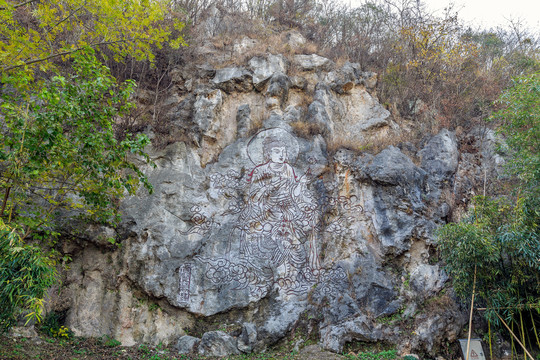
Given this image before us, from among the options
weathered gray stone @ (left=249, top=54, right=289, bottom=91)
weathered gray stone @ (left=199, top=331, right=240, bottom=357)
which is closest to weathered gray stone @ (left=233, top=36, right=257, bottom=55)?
weathered gray stone @ (left=249, top=54, right=289, bottom=91)

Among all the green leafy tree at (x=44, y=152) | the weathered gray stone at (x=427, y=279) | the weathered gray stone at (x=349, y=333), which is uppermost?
the green leafy tree at (x=44, y=152)

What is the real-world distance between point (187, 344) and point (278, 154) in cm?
502

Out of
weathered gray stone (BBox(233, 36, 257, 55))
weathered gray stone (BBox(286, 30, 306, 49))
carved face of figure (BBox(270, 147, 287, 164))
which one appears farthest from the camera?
weathered gray stone (BBox(286, 30, 306, 49))

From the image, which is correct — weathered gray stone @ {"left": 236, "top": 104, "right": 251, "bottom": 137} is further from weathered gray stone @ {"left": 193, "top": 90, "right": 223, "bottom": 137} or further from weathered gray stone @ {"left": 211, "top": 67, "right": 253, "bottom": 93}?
weathered gray stone @ {"left": 211, "top": 67, "right": 253, "bottom": 93}

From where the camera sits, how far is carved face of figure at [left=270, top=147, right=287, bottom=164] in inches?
392

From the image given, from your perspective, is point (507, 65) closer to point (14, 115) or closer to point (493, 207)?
point (493, 207)

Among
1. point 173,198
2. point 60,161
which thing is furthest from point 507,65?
point 60,161

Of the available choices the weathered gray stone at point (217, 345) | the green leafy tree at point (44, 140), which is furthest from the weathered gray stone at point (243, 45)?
the weathered gray stone at point (217, 345)

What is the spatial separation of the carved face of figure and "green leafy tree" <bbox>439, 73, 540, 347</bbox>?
4.20 meters

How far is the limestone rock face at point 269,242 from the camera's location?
8273mm

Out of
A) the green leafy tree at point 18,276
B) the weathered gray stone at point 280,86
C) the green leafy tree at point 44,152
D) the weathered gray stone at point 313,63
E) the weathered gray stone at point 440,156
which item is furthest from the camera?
the weathered gray stone at point 313,63

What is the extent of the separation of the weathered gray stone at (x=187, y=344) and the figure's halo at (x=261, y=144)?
4438 millimetres

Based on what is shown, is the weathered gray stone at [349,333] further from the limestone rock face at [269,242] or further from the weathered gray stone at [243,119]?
the weathered gray stone at [243,119]

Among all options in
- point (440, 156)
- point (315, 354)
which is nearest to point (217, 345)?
point (315, 354)
